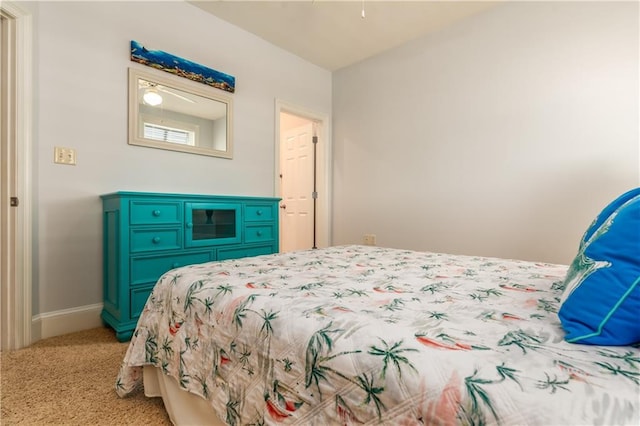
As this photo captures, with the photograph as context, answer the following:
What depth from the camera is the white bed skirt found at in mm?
1020

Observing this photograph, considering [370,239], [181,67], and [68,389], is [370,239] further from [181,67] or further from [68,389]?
[68,389]

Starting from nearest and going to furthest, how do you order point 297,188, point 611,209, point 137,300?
point 611,209 < point 137,300 < point 297,188

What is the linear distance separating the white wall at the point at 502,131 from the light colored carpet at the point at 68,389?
8.92ft

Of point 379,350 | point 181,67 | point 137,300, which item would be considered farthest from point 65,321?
point 379,350

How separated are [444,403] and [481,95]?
304 centimetres

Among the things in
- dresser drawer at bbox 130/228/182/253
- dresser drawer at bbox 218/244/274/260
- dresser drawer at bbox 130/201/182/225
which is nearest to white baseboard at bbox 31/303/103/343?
dresser drawer at bbox 130/228/182/253

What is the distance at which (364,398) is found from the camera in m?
0.59

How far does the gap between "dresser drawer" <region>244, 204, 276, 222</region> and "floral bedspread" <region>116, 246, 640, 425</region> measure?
1406mm

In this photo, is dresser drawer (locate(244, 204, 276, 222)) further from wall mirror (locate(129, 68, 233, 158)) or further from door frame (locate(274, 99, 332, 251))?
door frame (locate(274, 99, 332, 251))

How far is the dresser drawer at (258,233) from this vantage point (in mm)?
2748

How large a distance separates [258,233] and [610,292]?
2501 mm

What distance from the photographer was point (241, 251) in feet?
8.89

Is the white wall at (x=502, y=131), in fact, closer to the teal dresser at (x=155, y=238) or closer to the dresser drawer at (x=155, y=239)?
the teal dresser at (x=155, y=238)

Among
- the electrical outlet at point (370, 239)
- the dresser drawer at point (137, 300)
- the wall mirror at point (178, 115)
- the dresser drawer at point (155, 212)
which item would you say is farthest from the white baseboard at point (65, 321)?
the electrical outlet at point (370, 239)
